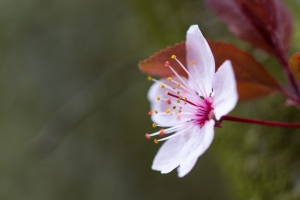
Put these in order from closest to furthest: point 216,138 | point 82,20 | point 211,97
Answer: point 211,97, point 216,138, point 82,20

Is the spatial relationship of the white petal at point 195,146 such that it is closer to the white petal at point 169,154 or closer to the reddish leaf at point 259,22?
the white petal at point 169,154

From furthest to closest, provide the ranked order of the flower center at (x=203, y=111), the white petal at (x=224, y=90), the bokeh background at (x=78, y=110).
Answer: the bokeh background at (x=78, y=110)
the flower center at (x=203, y=111)
the white petal at (x=224, y=90)

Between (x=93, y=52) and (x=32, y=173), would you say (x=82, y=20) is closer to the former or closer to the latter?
(x=93, y=52)

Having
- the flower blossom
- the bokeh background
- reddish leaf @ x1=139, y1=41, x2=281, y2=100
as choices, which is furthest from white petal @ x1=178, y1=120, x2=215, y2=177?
Result: the bokeh background

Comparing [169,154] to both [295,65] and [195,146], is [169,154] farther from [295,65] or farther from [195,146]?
[295,65]

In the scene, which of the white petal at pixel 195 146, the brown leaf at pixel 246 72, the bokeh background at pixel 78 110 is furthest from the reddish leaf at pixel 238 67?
the bokeh background at pixel 78 110

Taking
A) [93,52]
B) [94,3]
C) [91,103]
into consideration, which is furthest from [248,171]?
[94,3]
